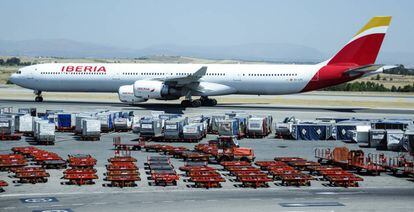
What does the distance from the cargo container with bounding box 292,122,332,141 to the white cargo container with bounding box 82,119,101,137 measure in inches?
603

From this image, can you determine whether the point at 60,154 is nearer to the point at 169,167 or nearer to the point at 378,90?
the point at 169,167

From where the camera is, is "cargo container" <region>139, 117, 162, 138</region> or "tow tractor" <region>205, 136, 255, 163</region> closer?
"tow tractor" <region>205, 136, 255, 163</region>

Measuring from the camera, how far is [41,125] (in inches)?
1892

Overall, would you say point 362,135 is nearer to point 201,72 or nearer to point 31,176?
point 201,72

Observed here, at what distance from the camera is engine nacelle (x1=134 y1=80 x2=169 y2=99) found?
68875 millimetres

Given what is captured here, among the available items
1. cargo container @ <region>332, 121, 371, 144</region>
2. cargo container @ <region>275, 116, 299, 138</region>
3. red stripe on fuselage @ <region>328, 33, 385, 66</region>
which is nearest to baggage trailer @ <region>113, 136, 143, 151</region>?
cargo container @ <region>275, 116, 299, 138</region>

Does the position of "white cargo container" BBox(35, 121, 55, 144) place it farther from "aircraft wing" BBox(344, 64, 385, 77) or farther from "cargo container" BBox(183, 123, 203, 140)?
"aircraft wing" BBox(344, 64, 385, 77)

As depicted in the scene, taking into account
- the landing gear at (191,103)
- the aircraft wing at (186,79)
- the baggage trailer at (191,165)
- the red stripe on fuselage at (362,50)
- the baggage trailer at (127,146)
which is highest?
the red stripe on fuselage at (362,50)

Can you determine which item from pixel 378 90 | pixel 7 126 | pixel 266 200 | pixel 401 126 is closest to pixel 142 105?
pixel 7 126

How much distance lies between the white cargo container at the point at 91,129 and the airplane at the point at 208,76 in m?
18.8

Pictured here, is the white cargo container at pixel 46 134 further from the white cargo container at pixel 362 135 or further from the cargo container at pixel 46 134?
the white cargo container at pixel 362 135

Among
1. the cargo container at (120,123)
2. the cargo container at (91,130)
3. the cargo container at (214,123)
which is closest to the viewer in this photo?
the cargo container at (91,130)

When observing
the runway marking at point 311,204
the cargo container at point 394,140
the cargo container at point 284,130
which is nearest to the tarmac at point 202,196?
the runway marking at point 311,204

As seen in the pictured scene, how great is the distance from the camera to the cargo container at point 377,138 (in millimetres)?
48281
